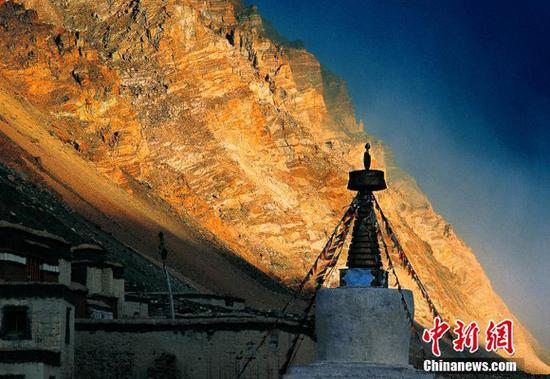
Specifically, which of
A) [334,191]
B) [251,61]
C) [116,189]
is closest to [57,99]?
[116,189]

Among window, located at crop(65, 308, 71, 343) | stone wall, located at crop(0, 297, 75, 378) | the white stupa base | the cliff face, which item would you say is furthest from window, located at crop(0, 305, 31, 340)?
the cliff face

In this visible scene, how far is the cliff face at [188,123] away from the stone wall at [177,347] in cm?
6617

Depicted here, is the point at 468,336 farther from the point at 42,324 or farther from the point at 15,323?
the point at 15,323

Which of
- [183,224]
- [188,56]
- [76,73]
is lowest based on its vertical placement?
[183,224]

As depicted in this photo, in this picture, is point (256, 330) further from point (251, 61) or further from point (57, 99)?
point (251, 61)

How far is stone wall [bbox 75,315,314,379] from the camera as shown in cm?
2703

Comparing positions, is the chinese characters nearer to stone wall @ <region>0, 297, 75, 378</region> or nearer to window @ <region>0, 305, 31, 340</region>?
stone wall @ <region>0, 297, 75, 378</region>

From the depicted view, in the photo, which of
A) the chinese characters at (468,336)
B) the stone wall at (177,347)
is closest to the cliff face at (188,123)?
the stone wall at (177,347)

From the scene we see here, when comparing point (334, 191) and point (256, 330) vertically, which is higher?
point (334, 191)

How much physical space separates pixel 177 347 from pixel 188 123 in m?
111

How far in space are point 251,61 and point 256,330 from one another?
146 meters

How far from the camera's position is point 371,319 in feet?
58.3

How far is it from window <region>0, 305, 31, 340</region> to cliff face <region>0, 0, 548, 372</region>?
69250 millimetres

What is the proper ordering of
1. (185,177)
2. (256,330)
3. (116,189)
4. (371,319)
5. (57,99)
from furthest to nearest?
(185,177) < (57,99) < (116,189) < (256,330) < (371,319)
